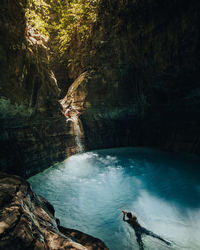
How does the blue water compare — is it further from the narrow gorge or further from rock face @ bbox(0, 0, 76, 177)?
rock face @ bbox(0, 0, 76, 177)

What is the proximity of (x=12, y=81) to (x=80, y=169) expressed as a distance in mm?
4803

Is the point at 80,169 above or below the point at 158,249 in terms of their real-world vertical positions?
above

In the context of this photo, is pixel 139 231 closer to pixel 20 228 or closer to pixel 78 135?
pixel 20 228

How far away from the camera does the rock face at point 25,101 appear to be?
4430 mm

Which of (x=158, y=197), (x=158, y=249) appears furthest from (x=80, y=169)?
(x=158, y=249)

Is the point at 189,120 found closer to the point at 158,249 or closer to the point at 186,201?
the point at 186,201

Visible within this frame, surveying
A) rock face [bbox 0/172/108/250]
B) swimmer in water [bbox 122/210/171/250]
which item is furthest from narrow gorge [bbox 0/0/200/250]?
swimmer in water [bbox 122/210/171/250]

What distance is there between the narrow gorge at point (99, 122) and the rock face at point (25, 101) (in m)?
0.04

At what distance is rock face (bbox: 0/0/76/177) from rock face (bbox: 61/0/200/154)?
267 centimetres

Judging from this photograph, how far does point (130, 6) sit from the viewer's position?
22.2ft

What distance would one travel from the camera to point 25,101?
208 inches

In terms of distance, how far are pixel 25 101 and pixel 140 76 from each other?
678 centimetres

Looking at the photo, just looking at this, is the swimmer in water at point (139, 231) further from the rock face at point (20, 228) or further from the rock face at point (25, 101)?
the rock face at point (25, 101)

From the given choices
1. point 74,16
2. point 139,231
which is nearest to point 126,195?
point 139,231
